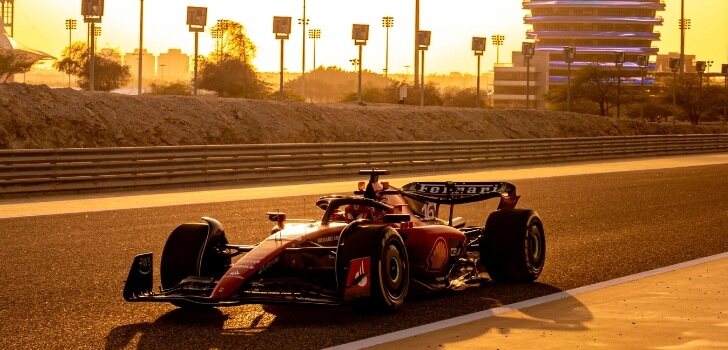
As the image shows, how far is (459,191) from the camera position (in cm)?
1267

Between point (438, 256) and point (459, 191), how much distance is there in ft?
5.90

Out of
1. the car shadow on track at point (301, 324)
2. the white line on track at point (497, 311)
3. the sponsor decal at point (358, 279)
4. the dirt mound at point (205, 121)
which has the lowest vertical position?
the car shadow on track at point (301, 324)

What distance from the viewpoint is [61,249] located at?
47.8ft

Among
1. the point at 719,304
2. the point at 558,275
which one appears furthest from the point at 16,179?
the point at 719,304

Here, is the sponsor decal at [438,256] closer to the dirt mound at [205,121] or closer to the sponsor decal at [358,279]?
the sponsor decal at [358,279]

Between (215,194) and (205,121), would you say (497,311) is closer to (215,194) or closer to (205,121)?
(215,194)

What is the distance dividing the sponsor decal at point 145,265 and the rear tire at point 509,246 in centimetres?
333

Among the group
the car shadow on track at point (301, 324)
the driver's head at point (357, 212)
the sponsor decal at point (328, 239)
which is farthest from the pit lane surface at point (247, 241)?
the driver's head at point (357, 212)

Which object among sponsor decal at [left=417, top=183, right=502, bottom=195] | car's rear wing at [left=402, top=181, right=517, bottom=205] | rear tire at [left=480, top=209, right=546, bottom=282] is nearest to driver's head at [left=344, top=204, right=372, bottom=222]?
car's rear wing at [left=402, top=181, right=517, bottom=205]

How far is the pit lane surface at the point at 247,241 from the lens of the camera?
29.9 feet

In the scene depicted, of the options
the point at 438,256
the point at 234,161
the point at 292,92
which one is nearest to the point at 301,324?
the point at 438,256

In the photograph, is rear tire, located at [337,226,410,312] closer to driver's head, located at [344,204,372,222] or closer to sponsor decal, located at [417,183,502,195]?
driver's head, located at [344,204,372,222]

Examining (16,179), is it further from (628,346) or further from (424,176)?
(628,346)

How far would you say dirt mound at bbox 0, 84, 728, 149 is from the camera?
115 feet
